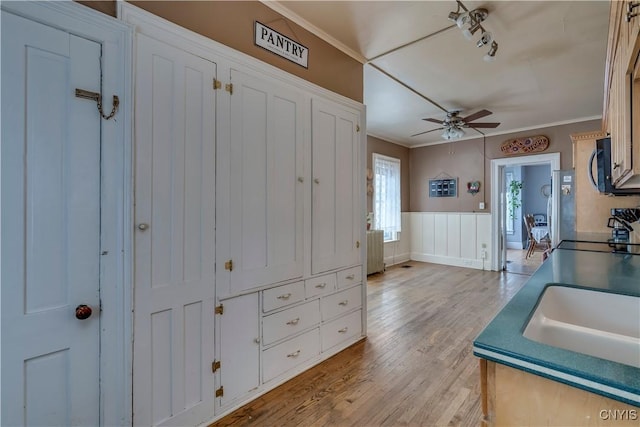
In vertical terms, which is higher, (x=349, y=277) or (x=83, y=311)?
(x=83, y=311)

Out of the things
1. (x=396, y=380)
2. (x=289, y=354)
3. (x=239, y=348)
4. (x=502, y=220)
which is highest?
(x=502, y=220)

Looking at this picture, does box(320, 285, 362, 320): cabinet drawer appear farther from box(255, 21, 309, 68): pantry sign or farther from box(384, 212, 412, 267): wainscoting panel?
box(384, 212, 412, 267): wainscoting panel

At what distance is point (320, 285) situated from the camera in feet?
7.71

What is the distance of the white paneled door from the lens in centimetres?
144

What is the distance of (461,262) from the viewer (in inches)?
237

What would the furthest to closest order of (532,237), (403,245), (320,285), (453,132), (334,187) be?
1. (532,237)
2. (403,245)
3. (453,132)
4. (334,187)
5. (320,285)

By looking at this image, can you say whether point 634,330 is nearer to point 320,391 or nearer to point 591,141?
point 320,391

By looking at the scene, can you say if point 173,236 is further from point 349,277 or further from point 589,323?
point 589,323

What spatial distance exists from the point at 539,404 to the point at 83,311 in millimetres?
1662

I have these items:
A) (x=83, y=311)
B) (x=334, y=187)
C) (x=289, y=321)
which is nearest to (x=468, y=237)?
(x=334, y=187)

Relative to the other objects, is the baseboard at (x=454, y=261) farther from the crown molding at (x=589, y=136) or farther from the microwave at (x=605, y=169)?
the microwave at (x=605, y=169)

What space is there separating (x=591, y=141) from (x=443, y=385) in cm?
349

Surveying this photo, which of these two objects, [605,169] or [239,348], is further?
[605,169]

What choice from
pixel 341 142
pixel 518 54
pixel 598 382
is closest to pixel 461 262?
pixel 518 54
